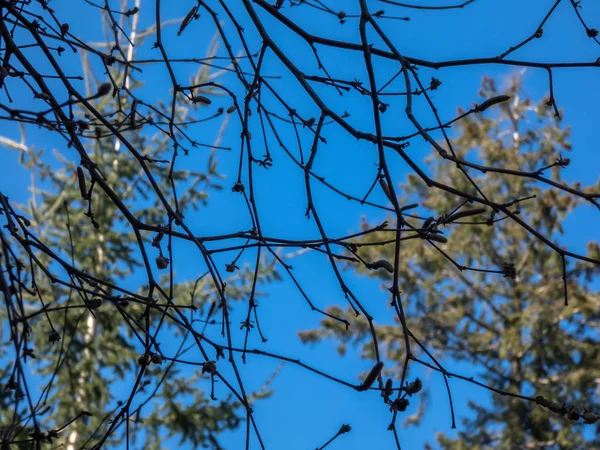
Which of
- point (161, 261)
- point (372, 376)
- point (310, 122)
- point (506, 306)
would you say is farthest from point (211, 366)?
point (506, 306)

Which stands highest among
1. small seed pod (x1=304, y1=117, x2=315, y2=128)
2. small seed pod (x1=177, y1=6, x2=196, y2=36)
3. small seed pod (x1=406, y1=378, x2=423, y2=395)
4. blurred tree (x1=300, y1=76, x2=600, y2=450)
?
blurred tree (x1=300, y1=76, x2=600, y2=450)

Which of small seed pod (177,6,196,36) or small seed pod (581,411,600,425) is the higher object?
small seed pod (177,6,196,36)

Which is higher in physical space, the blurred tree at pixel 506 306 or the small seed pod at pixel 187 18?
the blurred tree at pixel 506 306

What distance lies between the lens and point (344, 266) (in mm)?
12641

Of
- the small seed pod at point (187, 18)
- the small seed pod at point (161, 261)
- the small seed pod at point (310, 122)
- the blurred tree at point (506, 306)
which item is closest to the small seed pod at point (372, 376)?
the small seed pod at point (161, 261)

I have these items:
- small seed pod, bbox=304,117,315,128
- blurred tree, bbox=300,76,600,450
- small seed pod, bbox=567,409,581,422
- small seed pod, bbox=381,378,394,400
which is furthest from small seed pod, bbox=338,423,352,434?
blurred tree, bbox=300,76,600,450

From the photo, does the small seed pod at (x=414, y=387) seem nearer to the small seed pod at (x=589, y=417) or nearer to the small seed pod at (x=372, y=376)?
the small seed pod at (x=372, y=376)

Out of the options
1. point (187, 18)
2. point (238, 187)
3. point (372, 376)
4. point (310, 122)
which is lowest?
point (372, 376)

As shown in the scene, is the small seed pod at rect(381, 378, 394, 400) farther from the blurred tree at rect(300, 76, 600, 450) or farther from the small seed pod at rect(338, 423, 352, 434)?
the blurred tree at rect(300, 76, 600, 450)

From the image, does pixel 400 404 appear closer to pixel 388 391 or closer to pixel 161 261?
pixel 388 391

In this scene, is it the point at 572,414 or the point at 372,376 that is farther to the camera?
the point at 572,414

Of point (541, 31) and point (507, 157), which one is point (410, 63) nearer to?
point (541, 31)

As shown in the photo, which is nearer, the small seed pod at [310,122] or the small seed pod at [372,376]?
the small seed pod at [372,376]

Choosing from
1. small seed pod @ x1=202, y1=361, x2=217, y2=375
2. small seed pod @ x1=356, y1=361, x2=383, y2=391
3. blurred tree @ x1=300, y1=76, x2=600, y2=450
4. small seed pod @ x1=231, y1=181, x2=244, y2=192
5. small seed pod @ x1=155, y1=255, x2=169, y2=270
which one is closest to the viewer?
small seed pod @ x1=356, y1=361, x2=383, y2=391
